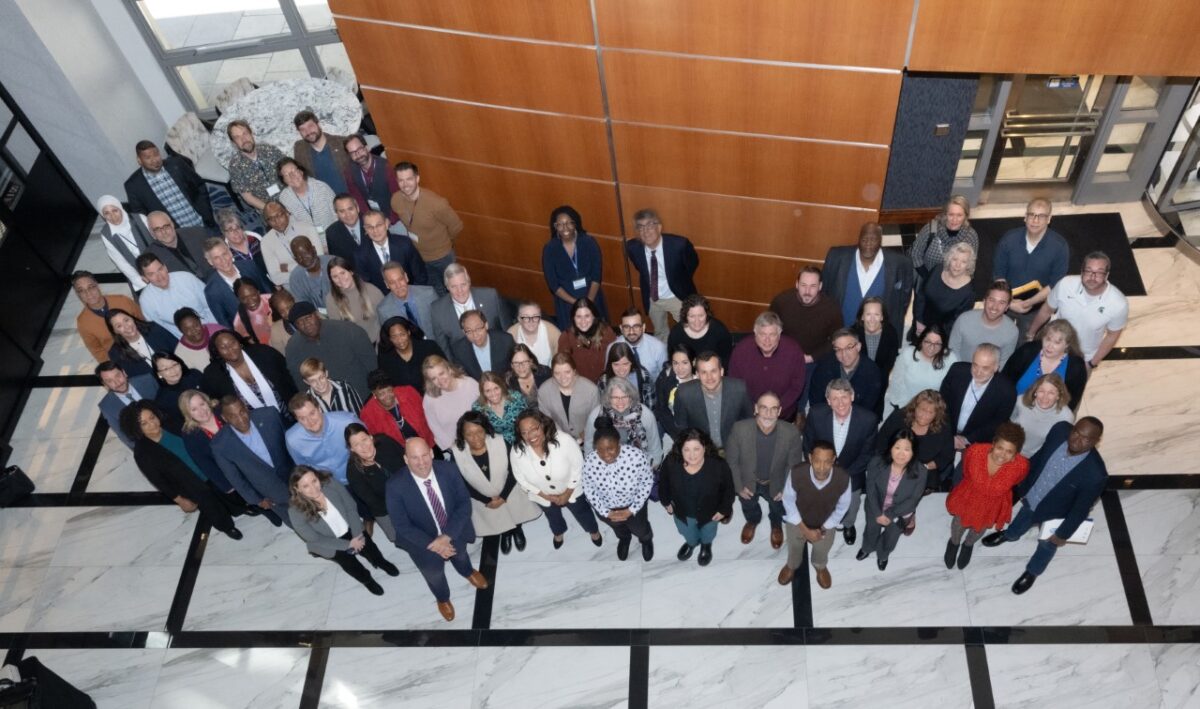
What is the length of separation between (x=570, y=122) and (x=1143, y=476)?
14.8 ft

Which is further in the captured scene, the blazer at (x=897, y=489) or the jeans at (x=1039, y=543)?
the jeans at (x=1039, y=543)

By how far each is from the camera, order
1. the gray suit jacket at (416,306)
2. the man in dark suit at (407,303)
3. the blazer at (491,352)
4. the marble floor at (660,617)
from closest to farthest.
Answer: the marble floor at (660,617), the blazer at (491,352), the man in dark suit at (407,303), the gray suit jacket at (416,306)

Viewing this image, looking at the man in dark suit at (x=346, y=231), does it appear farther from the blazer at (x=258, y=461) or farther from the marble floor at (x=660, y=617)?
the marble floor at (x=660, y=617)

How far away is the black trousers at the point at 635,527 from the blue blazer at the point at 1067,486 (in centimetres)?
222

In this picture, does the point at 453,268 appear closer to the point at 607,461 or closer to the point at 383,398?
the point at 383,398

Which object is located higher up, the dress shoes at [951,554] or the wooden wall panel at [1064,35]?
the wooden wall panel at [1064,35]

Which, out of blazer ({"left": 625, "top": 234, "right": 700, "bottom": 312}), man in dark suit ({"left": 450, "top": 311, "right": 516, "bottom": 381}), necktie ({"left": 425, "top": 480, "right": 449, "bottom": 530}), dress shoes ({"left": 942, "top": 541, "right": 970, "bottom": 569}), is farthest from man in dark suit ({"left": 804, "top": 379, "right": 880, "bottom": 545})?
necktie ({"left": 425, "top": 480, "right": 449, "bottom": 530})

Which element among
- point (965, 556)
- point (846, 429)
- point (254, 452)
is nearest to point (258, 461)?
point (254, 452)

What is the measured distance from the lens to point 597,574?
6.09 m

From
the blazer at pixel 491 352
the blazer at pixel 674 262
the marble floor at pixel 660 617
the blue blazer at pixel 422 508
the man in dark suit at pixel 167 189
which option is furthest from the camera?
the man in dark suit at pixel 167 189

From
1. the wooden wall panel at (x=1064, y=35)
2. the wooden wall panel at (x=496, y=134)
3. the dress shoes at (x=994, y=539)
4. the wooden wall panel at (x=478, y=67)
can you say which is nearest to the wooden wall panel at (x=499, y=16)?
the wooden wall panel at (x=478, y=67)

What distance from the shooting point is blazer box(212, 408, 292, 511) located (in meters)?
5.45

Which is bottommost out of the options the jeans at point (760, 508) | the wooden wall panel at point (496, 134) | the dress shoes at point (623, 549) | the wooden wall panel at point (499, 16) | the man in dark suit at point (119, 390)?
the dress shoes at point (623, 549)

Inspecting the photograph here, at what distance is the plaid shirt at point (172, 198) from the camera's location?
7312 millimetres
